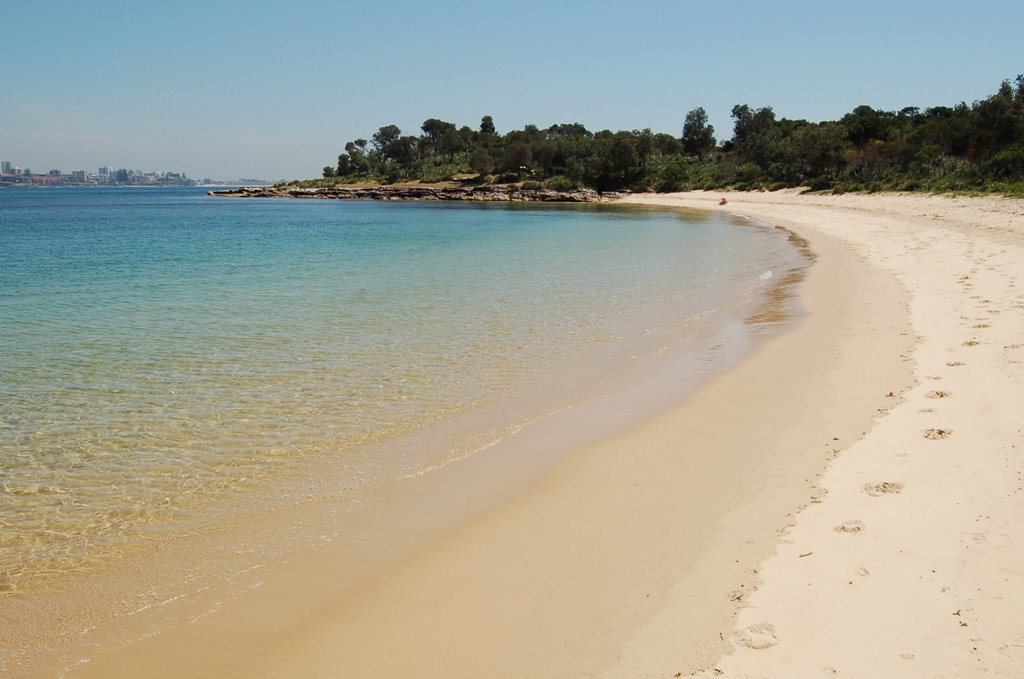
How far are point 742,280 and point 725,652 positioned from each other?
1762 cm

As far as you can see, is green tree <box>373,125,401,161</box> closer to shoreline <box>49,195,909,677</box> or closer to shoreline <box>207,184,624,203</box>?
shoreline <box>207,184,624,203</box>

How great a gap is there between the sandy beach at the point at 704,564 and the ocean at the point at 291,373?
1.18m

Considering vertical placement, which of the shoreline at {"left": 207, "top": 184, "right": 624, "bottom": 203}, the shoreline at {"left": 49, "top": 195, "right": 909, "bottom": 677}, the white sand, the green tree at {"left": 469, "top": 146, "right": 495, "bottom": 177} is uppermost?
the green tree at {"left": 469, "top": 146, "right": 495, "bottom": 177}

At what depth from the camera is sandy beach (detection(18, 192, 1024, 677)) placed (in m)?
3.64

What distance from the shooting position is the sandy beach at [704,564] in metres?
3.64

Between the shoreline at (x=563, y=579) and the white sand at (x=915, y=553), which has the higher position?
the white sand at (x=915, y=553)

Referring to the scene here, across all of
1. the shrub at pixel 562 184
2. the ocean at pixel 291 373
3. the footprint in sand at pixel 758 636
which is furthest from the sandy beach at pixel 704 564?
the shrub at pixel 562 184

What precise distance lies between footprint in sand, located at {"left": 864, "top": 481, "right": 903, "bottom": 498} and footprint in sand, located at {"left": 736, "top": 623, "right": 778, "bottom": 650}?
207 centimetres

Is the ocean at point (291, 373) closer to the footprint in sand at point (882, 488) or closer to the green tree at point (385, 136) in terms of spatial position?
the footprint in sand at point (882, 488)

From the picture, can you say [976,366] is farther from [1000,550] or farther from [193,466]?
[193,466]

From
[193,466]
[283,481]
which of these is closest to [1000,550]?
[283,481]

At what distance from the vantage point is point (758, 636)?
3654mm

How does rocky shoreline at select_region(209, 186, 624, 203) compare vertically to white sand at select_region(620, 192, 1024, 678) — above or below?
above

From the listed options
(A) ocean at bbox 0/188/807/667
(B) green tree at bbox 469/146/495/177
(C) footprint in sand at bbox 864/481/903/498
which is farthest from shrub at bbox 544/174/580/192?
(C) footprint in sand at bbox 864/481/903/498
